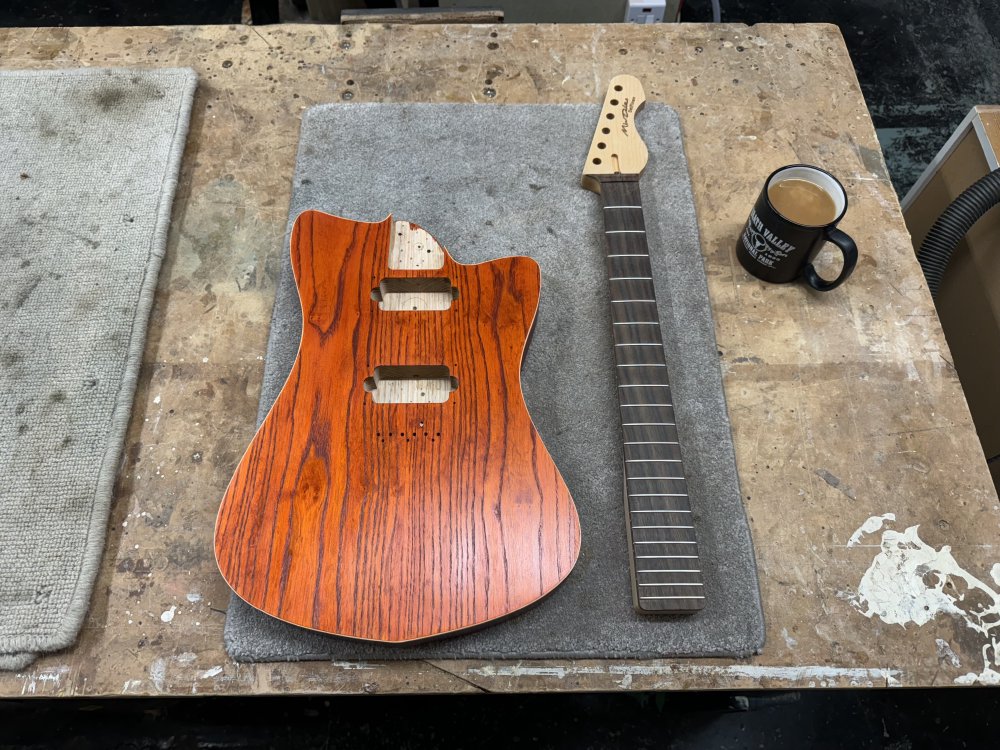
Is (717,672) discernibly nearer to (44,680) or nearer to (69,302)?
(44,680)

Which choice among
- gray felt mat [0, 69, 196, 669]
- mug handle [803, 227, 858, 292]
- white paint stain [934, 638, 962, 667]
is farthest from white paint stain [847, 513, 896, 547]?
gray felt mat [0, 69, 196, 669]

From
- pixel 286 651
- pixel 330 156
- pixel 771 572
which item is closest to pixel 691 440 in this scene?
pixel 771 572

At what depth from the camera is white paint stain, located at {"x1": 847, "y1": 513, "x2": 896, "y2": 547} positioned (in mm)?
848

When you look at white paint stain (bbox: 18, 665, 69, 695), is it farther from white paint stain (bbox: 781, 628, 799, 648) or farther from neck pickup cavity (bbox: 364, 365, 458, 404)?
white paint stain (bbox: 781, 628, 799, 648)

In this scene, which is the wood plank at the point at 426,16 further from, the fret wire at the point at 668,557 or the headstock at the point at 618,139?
the fret wire at the point at 668,557

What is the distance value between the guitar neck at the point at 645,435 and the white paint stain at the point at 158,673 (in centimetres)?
58

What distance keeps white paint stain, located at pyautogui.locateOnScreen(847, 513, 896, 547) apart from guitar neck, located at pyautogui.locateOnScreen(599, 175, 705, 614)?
22 cm

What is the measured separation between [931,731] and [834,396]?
34.7 inches

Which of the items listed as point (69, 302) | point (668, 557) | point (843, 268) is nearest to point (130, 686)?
point (69, 302)

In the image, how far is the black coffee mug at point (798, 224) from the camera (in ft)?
2.94

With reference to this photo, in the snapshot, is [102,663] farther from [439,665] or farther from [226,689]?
[439,665]

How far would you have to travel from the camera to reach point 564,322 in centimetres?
98

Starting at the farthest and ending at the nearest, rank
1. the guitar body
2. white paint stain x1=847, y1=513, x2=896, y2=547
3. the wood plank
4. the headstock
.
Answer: the wood plank, the headstock, white paint stain x1=847, y1=513, x2=896, y2=547, the guitar body

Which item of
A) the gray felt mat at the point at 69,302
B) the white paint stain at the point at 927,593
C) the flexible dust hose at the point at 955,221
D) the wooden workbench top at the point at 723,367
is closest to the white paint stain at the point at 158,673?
the wooden workbench top at the point at 723,367
